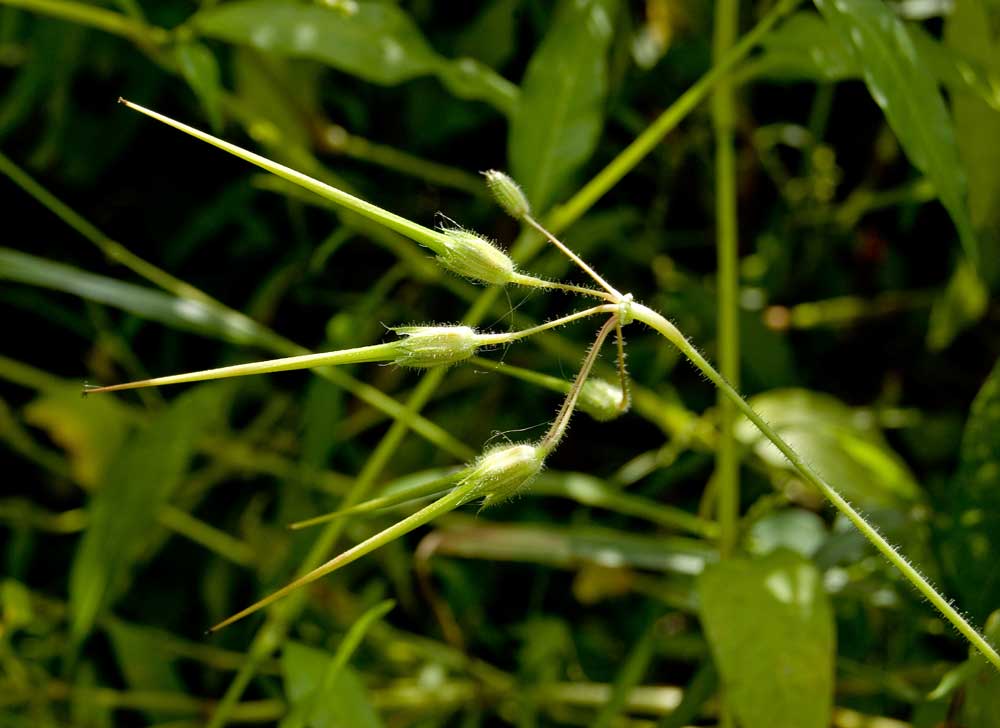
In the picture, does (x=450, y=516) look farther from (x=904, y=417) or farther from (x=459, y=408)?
(x=904, y=417)

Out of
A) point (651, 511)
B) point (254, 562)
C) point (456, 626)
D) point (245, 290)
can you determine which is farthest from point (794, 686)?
point (245, 290)

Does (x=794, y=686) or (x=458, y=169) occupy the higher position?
(x=458, y=169)

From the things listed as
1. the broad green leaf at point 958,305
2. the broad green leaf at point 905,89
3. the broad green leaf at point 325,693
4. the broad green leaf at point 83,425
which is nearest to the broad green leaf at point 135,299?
the broad green leaf at point 83,425

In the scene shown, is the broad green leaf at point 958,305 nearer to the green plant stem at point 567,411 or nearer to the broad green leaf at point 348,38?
the broad green leaf at point 348,38

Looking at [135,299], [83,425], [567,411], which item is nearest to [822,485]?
[567,411]

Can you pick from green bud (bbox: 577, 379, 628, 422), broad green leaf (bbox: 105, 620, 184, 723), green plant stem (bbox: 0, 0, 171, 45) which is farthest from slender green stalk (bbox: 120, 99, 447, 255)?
broad green leaf (bbox: 105, 620, 184, 723)

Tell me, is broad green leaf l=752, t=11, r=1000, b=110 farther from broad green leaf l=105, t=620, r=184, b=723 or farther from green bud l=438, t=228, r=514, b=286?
broad green leaf l=105, t=620, r=184, b=723

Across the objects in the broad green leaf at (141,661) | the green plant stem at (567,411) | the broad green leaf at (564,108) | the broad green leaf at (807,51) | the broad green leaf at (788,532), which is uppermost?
the broad green leaf at (807,51)

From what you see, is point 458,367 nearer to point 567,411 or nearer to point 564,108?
point 564,108
